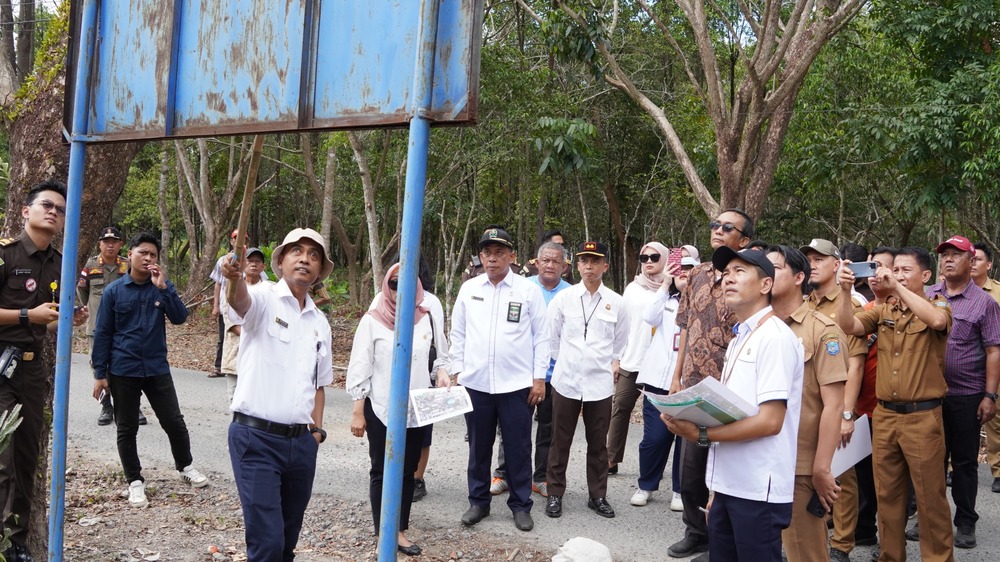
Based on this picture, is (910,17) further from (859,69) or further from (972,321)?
(972,321)

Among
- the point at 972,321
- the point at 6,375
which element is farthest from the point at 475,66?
the point at 972,321

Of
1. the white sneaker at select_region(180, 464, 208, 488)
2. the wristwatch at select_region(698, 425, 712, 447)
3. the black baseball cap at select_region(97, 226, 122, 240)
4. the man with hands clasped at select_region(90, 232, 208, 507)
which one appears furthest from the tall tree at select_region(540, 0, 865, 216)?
the wristwatch at select_region(698, 425, 712, 447)

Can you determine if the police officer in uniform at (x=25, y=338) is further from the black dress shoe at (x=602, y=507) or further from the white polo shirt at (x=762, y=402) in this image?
the black dress shoe at (x=602, y=507)

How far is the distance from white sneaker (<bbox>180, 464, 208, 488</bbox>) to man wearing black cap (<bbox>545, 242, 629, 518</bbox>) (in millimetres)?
2704

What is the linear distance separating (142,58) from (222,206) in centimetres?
1453

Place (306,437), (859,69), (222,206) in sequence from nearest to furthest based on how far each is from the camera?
(306,437) < (859,69) < (222,206)

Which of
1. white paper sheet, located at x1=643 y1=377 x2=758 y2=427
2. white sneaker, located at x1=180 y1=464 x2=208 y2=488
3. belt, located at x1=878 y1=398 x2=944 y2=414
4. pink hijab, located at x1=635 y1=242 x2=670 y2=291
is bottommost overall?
white sneaker, located at x1=180 y1=464 x2=208 y2=488

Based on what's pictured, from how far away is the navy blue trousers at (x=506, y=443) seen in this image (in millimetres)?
5707

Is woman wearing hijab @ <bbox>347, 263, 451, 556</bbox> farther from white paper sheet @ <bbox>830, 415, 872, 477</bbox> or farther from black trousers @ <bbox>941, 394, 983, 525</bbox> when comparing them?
black trousers @ <bbox>941, 394, 983, 525</bbox>

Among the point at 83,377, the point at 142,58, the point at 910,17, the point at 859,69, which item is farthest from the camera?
the point at 859,69

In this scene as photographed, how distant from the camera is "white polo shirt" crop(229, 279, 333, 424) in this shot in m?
3.78

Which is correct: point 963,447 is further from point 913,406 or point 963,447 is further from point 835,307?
point 835,307

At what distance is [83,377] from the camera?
11.0 metres

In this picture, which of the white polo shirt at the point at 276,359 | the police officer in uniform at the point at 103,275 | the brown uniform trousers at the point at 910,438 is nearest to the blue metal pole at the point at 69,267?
the white polo shirt at the point at 276,359
